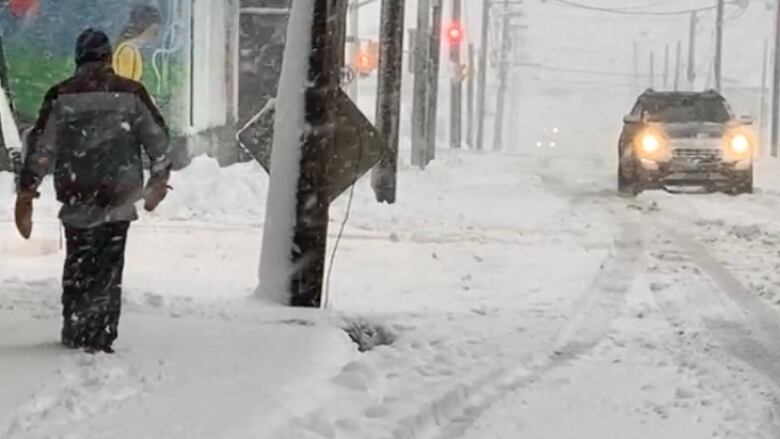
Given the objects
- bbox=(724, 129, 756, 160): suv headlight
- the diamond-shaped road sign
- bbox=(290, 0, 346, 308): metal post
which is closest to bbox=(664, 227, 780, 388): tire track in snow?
the diamond-shaped road sign

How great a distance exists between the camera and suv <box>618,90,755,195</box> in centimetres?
1980

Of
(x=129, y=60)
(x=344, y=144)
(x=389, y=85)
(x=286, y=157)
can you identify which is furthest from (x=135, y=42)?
(x=286, y=157)

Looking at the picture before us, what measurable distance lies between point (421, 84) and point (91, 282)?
17.5m

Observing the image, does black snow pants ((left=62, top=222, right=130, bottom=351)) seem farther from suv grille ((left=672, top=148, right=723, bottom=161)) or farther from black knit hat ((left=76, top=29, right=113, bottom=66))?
suv grille ((left=672, top=148, right=723, bottom=161))

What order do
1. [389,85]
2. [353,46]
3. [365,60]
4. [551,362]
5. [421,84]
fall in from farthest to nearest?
1. [353,46]
2. [365,60]
3. [421,84]
4. [389,85]
5. [551,362]

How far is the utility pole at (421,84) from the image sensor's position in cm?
2302

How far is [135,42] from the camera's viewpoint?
18969 millimetres

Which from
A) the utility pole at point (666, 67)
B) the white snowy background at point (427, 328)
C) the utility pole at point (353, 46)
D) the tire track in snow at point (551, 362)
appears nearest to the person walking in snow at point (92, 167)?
the white snowy background at point (427, 328)

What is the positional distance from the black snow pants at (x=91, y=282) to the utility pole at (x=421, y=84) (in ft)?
55.3

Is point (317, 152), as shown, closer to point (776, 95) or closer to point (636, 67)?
point (776, 95)

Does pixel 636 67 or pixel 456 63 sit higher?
pixel 636 67

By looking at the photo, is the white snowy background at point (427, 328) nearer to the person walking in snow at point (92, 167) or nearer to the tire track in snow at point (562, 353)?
the tire track in snow at point (562, 353)

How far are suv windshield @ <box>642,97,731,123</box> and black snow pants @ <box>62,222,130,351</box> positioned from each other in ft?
50.2

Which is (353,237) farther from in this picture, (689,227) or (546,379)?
(546,379)
